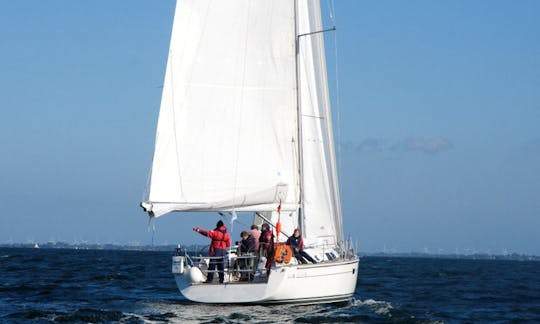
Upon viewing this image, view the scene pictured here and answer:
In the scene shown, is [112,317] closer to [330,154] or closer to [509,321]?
[330,154]

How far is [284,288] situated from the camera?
2425cm

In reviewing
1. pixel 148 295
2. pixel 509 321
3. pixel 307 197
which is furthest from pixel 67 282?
pixel 509 321

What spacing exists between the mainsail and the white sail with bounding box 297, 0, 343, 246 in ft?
0.19

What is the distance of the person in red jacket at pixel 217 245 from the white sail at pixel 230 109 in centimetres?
89

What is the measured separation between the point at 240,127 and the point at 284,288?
5277 millimetres

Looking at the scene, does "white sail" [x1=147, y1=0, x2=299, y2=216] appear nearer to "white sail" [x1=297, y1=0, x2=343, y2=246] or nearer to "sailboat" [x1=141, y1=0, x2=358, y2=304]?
"sailboat" [x1=141, y1=0, x2=358, y2=304]

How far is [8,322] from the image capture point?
22562 mm

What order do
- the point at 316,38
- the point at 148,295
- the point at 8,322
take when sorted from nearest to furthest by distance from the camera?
1. the point at 8,322
2. the point at 316,38
3. the point at 148,295

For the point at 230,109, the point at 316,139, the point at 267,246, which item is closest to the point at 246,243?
the point at 267,246

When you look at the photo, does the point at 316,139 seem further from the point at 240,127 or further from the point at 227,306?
the point at 227,306

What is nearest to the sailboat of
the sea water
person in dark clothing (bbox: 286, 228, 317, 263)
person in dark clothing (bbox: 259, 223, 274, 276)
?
person in dark clothing (bbox: 286, 228, 317, 263)

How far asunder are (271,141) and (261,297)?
504cm

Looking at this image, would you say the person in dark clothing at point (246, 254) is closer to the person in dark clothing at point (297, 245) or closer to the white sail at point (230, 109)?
the person in dark clothing at point (297, 245)

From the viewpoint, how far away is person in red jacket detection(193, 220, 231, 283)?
2544 centimetres
